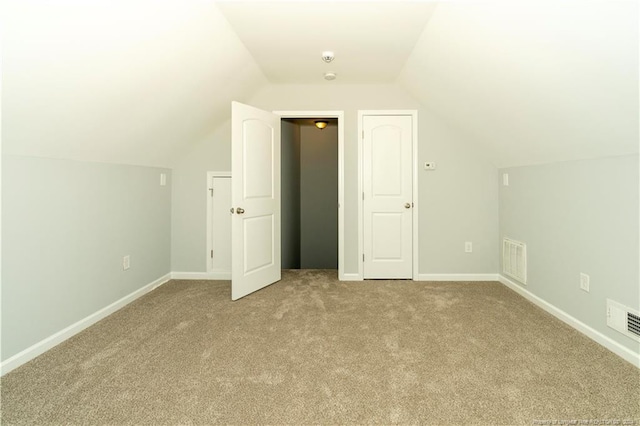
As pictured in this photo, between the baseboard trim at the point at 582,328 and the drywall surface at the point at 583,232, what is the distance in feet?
0.10

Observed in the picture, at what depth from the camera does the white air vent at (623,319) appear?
1.78m

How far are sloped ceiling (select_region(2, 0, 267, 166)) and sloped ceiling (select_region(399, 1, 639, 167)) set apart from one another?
1.70m

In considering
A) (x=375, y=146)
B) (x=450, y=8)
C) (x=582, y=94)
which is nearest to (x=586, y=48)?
(x=582, y=94)

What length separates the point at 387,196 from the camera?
11.4 ft

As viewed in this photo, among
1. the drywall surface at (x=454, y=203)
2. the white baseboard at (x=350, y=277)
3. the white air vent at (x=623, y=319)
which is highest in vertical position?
the drywall surface at (x=454, y=203)

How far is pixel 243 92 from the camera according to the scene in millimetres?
3213

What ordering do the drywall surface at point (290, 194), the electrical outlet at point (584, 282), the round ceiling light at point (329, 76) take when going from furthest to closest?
the drywall surface at point (290, 194), the round ceiling light at point (329, 76), the electrical outlet at point (584, 282)

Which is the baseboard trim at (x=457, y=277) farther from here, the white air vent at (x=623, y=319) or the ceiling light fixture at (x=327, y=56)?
the ceiling light fixture at (x=327, y=56)

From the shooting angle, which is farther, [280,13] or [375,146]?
[375,146]

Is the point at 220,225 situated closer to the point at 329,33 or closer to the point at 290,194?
the point at 290,194

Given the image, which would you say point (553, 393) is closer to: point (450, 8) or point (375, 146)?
point (450, 8)

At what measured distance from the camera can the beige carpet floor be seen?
138cm

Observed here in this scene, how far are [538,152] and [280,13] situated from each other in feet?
7.75

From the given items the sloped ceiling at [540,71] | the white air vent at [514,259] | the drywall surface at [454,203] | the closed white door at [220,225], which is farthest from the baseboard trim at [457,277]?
the closed white door at [220,225]
